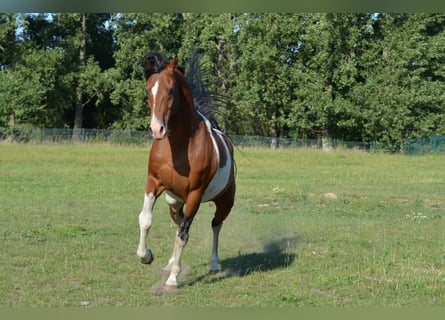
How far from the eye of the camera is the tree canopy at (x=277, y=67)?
41.4 meters

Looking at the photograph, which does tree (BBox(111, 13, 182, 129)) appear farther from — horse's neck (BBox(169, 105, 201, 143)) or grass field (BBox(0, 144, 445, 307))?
horse's neck (BBox(169, 105, 201, 143))

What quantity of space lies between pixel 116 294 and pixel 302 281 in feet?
7.25

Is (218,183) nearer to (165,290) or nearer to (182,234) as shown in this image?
(182,234)

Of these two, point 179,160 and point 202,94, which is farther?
point 202,94

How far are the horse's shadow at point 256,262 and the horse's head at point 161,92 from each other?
2.05 metres

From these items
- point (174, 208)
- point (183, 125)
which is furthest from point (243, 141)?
point (183, 125)

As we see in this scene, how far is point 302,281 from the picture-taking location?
7.29 meters

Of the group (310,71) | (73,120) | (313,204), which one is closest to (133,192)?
(313,204)

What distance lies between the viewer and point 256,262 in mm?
8594

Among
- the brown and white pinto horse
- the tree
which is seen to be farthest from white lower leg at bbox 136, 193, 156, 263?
the tree

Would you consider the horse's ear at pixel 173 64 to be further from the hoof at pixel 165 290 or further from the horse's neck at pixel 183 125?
the hoof at pixel 165 290

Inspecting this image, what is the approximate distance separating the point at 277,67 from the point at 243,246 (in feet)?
112

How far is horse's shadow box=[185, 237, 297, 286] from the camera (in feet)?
25.2

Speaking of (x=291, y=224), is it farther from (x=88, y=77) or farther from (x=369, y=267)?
(x=88, y=77)
